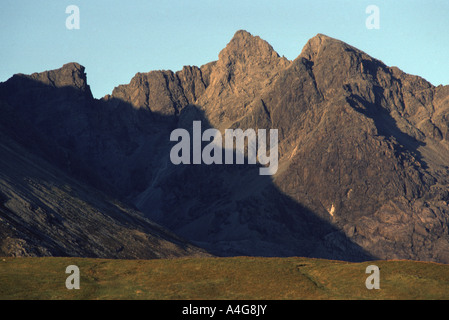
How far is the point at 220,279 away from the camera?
236 feet

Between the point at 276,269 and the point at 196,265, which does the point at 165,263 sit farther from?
the point at 276,269

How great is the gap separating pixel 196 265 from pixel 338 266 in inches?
674

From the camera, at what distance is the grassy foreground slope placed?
65.6 meters

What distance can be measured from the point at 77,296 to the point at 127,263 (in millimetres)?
16581

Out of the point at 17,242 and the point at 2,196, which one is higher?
the point at 2,196

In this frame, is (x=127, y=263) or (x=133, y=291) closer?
(x=133, y=291)

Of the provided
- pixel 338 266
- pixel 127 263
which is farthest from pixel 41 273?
pixel 338 266

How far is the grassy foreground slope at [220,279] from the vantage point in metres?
65.6

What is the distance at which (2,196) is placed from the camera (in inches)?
7589
